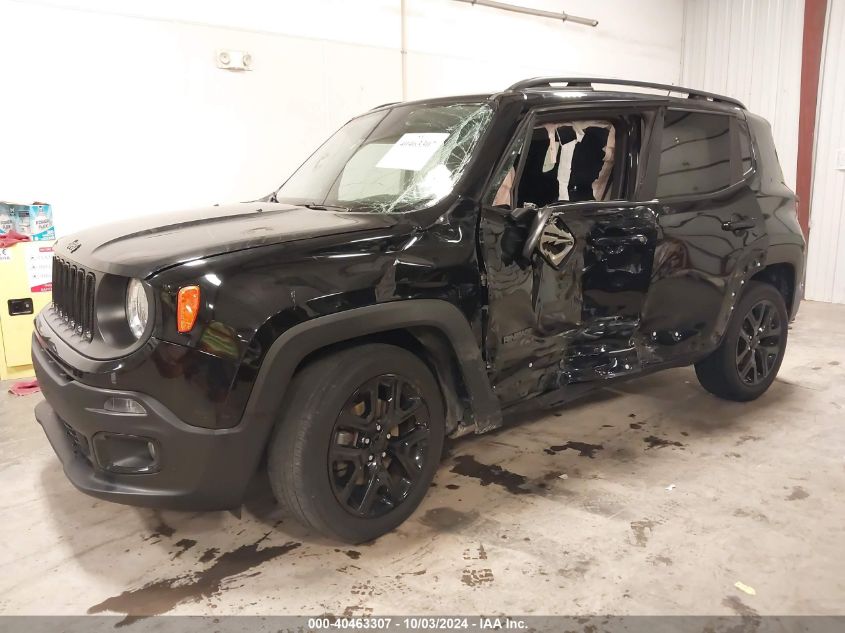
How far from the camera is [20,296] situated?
4.16 m

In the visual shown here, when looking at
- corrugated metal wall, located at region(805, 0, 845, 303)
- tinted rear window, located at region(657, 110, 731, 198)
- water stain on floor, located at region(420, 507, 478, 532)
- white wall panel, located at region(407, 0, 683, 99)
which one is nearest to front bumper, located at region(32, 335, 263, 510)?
water stain on floor, located at region(420, 507, 478, 532)

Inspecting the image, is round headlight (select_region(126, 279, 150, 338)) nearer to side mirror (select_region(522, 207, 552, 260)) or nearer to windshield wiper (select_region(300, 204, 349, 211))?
windshield wiper (select_region(300, 204, 349, 211))

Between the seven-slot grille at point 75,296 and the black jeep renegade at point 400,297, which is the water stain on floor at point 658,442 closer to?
the black jeep renegade at point 400,297

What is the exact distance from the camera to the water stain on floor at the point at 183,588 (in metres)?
1.94

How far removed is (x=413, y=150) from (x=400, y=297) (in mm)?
782

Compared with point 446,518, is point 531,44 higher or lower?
higher

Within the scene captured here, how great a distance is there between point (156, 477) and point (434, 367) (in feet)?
3.24

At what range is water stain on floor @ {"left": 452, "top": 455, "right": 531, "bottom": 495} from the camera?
2666 mm

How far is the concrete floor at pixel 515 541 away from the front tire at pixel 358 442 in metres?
0.15

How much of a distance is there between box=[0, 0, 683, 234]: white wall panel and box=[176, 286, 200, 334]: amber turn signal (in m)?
3.17

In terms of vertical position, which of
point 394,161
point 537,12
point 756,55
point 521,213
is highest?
point 537,12

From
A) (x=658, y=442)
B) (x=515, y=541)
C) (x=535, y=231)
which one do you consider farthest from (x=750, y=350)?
(x=515, y=541)

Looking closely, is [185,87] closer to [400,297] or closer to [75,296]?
[75,296]

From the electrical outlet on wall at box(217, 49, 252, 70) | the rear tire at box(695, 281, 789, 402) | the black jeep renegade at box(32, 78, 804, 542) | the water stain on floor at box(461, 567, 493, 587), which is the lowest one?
the water stain on floor at box(461, 567, 493, 587)
